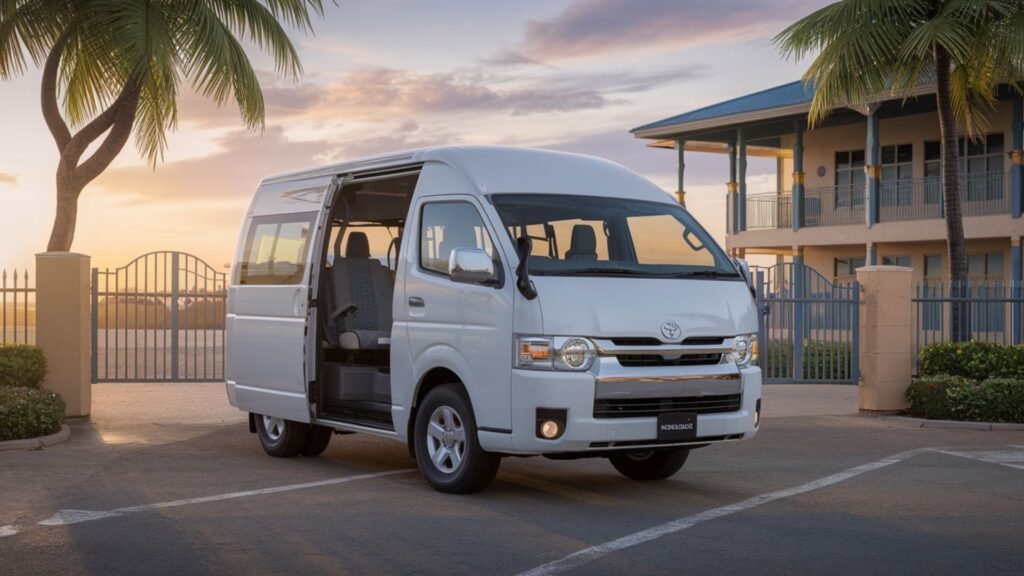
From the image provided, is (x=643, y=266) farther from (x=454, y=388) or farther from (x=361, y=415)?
(x=361, y=415)

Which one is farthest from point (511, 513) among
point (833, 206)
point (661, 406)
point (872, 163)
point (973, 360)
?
point (833, 206)

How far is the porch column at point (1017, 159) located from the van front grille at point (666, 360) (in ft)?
72.1

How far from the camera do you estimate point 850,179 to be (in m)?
34.5

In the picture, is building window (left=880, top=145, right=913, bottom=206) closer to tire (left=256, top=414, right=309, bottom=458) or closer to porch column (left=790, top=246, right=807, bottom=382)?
porch column (left=790, top=246, right=807, bottom=382)

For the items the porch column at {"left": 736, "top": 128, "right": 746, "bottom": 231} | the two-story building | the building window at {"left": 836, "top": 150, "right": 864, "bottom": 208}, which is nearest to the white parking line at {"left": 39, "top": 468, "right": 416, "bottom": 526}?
the two-story building

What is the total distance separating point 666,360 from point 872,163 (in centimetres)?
2321

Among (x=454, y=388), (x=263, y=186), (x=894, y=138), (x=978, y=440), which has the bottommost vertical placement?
(x=978, y=440)

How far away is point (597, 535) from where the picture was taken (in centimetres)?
788

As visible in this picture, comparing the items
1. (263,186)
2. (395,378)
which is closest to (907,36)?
(263,186)

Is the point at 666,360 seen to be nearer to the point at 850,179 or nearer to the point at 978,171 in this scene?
the point at 978,171

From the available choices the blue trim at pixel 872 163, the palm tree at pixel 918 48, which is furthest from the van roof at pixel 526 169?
the blue trim at pixel 872 163

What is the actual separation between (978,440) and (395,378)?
729 cm

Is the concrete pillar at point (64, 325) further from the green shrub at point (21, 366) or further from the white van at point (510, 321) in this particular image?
the white van at point (510, 321)

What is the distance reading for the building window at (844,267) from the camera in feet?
115
